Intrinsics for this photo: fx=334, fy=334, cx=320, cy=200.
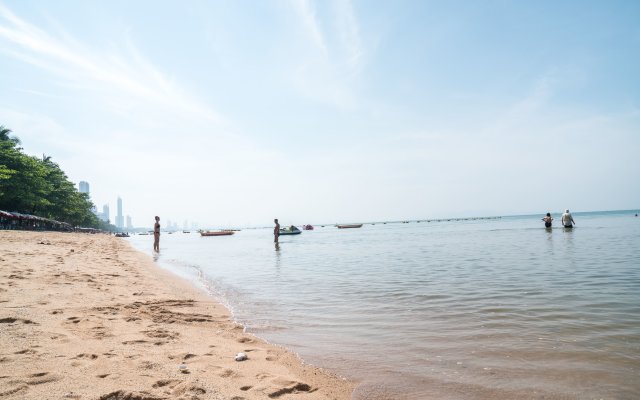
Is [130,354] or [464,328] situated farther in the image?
[464,328]

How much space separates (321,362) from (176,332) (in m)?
2.37

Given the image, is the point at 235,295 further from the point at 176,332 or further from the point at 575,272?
the point at 575,272

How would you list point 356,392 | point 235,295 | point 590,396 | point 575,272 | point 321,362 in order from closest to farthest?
point 590,396 < point 356,392 < point 321,362 < point 235,295 < point 575,272

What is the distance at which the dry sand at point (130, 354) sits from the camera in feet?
10.1

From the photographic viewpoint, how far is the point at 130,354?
156 inches

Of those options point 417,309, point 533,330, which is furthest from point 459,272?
point 533,330

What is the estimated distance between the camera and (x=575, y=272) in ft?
35.6

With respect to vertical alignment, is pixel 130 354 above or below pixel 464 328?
above

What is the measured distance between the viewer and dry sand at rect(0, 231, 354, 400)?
3.09 m

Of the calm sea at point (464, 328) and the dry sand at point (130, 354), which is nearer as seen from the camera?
the dry sand at point (130, 354)

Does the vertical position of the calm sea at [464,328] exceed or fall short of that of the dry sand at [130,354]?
it falls short

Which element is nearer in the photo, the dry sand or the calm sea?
the dry sand

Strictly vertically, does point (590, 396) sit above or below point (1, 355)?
below

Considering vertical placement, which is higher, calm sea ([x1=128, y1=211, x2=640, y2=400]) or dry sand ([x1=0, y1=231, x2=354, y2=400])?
dry sand ([x1=0, y1=231, x2=354, y2=400])
